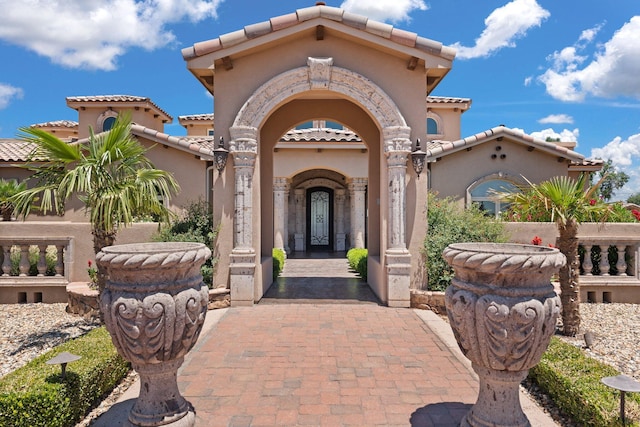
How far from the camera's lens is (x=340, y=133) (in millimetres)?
16734

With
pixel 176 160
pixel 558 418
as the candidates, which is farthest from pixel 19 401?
pixel 176 160

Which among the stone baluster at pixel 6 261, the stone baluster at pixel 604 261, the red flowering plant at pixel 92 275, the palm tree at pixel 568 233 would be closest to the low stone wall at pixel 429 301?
the palm tree at pixel 568 233

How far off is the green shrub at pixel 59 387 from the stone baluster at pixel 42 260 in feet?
15.1

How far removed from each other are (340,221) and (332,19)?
1232cm

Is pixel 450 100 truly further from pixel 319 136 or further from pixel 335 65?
pixel 335 65

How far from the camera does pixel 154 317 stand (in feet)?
10.7

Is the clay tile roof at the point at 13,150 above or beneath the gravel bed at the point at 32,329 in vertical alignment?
above

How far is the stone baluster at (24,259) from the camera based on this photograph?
8625 millimetres

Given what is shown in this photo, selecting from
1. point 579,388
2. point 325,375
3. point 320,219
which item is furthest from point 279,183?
point 579,388

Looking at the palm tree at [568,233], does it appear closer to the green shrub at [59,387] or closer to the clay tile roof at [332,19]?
the clay tile roof at [332,19]

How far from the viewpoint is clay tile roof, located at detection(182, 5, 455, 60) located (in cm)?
782

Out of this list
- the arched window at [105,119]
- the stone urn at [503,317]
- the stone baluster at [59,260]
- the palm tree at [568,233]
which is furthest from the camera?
the arched window at [105,119]

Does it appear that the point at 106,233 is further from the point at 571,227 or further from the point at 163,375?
the point at 571,227

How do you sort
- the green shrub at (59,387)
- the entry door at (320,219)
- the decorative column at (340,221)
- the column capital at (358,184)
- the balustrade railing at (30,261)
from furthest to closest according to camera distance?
the entry door at (320,219) → the decorative column at (340,221) → the column capital at (358,184) → the balustrade railing at (30,261) → the green shrub at (59,387)
